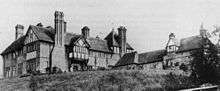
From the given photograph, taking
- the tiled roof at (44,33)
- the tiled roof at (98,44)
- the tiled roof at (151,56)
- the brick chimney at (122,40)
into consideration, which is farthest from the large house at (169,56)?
the tiled roof at (44,33)

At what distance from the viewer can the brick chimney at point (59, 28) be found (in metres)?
63.1

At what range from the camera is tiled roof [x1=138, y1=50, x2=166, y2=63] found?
7051 cm

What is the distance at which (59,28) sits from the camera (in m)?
63.4

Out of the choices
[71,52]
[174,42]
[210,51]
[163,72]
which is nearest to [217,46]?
[210,51]

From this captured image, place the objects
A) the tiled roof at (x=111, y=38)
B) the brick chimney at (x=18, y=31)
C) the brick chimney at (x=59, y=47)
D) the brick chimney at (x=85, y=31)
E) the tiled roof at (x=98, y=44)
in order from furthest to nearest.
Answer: the tiled roof at (x=111, y=38) < the brick chimney at (x=18, y=31) < the brick chimney at (x=85, y=31) < the tiled roof at (x=98, y=44) < the brick chimney at (x=59, y=47)

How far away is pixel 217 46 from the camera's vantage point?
1828 inches

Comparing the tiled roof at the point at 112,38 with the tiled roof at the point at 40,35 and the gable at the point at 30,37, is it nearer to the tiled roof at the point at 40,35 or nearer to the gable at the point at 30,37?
the tiled roof at the point at 40,35

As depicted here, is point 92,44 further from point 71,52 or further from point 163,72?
point 163,72

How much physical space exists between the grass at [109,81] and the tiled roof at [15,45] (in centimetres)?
1865

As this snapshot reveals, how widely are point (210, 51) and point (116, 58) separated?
34.6 m

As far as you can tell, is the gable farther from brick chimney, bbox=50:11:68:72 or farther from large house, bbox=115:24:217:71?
large house, bbox=115:24:217:71

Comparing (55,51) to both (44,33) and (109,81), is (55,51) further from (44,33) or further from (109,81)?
(109,81)

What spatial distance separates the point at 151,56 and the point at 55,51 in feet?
63.4

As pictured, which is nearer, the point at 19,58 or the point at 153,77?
the point at 153,77
